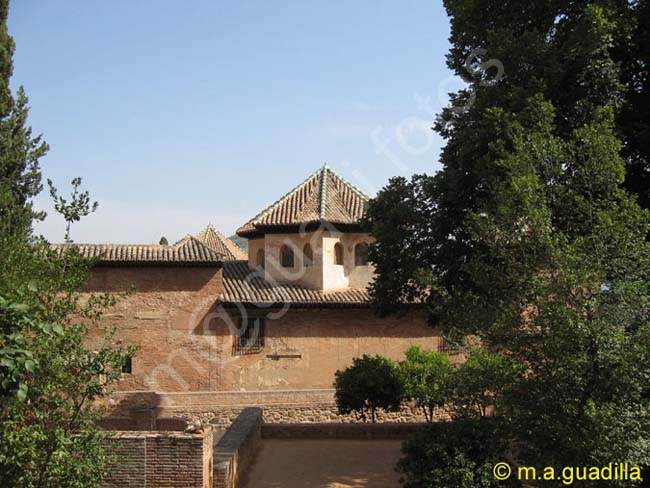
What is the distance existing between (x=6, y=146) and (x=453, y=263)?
14.0 m

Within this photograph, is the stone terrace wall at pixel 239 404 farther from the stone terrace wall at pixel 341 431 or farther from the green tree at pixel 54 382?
the green tree at pixel 54 382

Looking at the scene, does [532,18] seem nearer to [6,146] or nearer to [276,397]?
[276,397]

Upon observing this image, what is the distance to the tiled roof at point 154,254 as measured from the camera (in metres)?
21.6

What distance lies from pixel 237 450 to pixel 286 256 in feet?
45.7

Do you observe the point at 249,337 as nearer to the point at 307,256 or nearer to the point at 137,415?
the point at 307,256

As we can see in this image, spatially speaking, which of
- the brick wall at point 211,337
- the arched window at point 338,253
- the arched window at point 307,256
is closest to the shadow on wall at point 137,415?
the brick wall at point 211,337

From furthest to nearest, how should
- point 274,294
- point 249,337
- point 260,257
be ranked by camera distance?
point 260,257
point 274,294
point 249,337

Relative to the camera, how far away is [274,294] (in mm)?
23078

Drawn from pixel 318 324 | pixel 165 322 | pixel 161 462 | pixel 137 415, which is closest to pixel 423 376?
pixel 318 324

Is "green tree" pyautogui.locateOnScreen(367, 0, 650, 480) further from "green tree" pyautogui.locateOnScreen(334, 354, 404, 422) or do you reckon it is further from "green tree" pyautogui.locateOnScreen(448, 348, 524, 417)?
"green tree" pyautogui.locateOnScreen(334, 354, 404, 422)

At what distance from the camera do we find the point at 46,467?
692 centimetres

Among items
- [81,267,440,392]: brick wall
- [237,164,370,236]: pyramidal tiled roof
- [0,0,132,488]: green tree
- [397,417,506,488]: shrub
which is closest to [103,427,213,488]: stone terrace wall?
[0,0,132,488]: green tree

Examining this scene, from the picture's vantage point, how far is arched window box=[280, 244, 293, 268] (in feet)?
81.3

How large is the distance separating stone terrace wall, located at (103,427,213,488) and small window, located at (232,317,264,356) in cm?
1307
